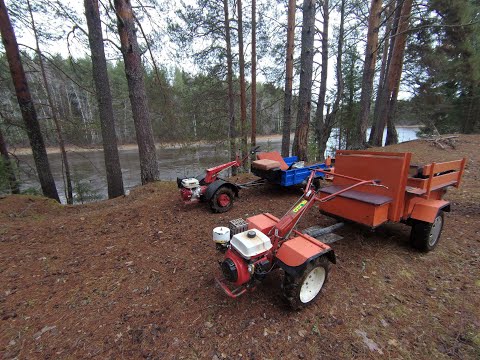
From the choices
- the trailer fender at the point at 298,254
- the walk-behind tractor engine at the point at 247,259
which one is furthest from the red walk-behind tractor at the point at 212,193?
the trailer fender at the point at 298,254

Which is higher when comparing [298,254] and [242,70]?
[242,70]

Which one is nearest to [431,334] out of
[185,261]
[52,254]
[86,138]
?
[185,261]

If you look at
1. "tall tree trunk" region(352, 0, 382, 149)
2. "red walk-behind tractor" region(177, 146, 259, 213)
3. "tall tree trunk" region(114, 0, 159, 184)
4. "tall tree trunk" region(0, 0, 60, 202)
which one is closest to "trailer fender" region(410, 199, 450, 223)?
"red walk-behind tractor" region(177, 146, 259, 213)

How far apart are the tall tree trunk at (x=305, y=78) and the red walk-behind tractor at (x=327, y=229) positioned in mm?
3983

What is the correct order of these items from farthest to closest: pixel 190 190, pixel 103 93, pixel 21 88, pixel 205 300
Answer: pixel 21 88, pixel 103 93, pixel 190 190, pixel 205 300

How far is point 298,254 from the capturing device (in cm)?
205

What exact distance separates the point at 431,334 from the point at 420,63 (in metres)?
15.4

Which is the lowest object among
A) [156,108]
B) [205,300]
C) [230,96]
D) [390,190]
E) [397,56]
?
[205,300]

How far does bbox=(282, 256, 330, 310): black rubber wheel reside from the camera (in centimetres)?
202

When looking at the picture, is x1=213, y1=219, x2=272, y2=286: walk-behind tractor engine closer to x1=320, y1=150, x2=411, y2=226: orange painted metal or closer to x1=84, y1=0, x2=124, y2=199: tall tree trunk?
x1=320, y1=150, x2=411, y2=226: orange painted metal

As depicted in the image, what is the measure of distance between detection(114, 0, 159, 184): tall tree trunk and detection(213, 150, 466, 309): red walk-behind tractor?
4.68m

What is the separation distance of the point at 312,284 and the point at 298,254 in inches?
18.3

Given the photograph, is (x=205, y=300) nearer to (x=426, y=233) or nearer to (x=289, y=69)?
(x=426, y=233)

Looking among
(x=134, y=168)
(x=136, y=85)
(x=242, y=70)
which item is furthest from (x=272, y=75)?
(x=134, y=168)
